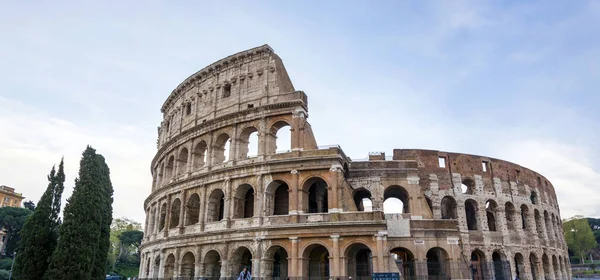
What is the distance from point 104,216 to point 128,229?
50.8 metres

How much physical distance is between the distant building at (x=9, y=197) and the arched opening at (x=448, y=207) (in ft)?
233

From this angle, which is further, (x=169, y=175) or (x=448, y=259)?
(x=169, y=175)

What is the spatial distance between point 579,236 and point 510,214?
1466 inches

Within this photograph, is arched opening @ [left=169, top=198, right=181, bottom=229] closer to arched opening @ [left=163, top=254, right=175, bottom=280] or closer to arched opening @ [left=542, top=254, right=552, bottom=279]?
arched opening @ [left=163, top=254, right=175, bottom=280]

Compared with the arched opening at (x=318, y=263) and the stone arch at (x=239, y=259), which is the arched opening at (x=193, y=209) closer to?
the stone arch at (x=239, y=259)

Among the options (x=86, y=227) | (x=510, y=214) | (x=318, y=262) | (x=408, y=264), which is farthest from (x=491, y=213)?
(x=86, y=227)

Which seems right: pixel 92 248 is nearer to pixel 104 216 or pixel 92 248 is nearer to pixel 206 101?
pixel 104 216

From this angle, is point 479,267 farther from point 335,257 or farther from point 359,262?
point 335,257

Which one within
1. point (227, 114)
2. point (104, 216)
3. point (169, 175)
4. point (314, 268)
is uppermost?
point (227, 114)

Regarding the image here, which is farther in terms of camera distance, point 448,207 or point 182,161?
point 182,161

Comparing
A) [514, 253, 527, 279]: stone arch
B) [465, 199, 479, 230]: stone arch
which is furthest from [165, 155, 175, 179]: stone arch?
[514, 253, 527, 279]: stone arch

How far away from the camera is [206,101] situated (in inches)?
997

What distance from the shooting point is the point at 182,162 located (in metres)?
25.8

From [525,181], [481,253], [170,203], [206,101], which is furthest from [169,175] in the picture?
[525,181]
